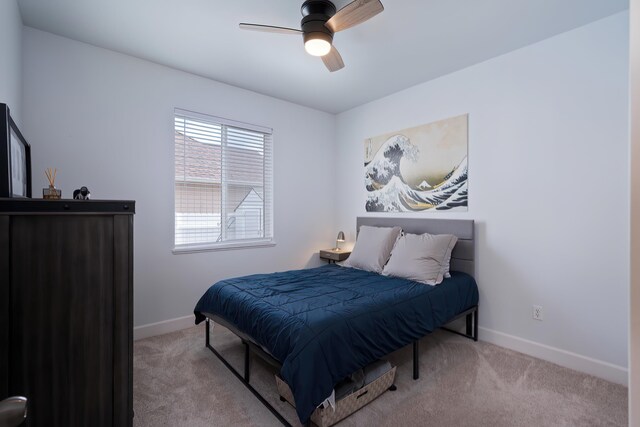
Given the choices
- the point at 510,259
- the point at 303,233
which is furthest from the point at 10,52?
the point at 510,259

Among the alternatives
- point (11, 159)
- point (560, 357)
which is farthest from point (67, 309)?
point (560, 357)

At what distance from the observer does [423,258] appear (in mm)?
2768

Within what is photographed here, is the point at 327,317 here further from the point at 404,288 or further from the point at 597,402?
the point at 597,402

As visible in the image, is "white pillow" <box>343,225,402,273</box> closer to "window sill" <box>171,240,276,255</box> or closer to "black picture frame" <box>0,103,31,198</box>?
"window sill" <box>171,240,276,255</box>

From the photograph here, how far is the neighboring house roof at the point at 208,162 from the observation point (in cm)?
320

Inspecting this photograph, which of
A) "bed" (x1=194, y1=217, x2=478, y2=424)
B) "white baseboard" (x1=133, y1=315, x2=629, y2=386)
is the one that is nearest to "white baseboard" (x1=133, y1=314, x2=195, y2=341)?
"white baseboard" (x1=133, y1=315, x2=629, y2=386)

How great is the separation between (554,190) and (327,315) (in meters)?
2.17

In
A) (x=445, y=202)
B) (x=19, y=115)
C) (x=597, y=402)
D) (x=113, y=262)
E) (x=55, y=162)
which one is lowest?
(x=597, y=402)

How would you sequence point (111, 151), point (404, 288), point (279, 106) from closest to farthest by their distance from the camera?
point (404, 288)
point (111, 151)
point (279, 106)

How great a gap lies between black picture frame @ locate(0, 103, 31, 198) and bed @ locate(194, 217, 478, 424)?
55.5 inches

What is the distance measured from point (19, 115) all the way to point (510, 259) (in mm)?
4211

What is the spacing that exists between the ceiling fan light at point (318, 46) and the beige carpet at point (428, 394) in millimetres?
2426

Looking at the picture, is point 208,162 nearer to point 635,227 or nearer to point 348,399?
point 348,399

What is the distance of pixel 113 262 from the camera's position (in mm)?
1305
